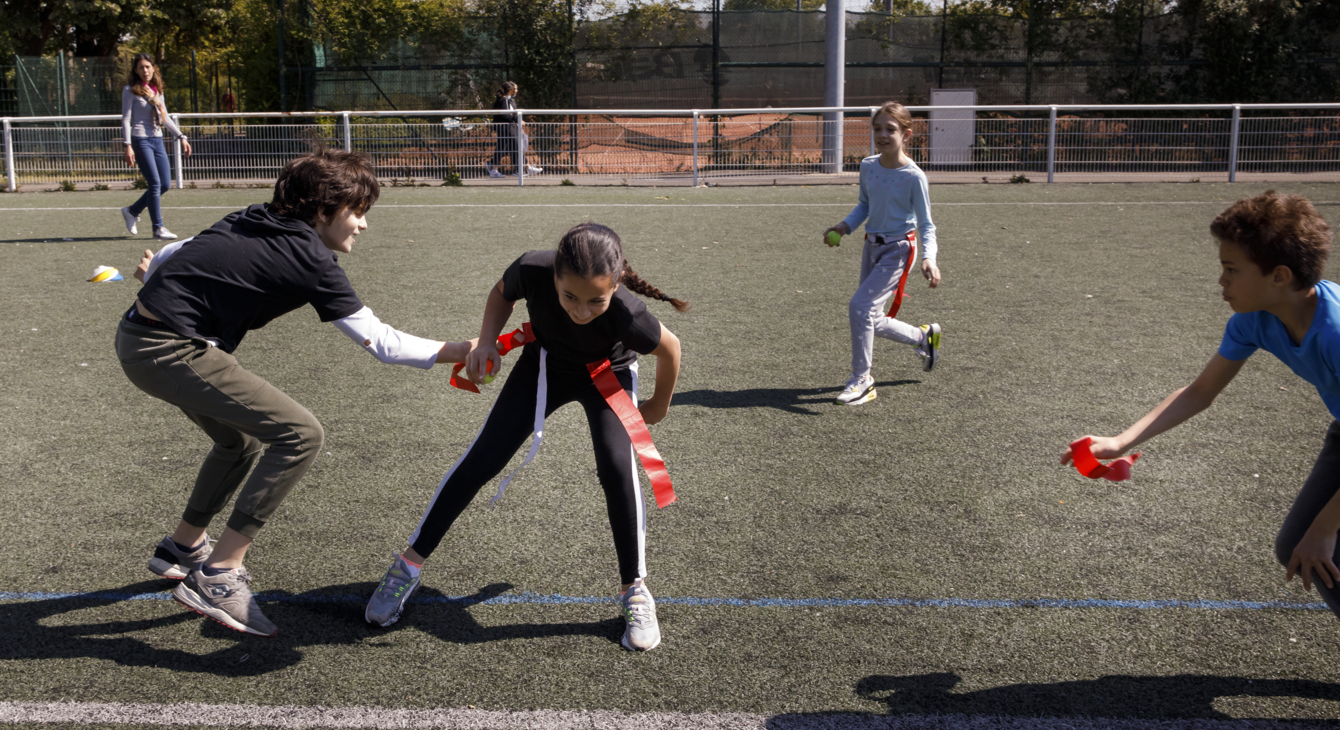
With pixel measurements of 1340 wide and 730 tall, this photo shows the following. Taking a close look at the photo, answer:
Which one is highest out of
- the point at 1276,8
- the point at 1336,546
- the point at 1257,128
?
the point at 1276,8

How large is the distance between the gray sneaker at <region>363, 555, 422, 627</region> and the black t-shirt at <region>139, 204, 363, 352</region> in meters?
0.86

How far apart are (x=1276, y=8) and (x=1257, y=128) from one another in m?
6.24

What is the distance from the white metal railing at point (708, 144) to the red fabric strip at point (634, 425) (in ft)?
48.7

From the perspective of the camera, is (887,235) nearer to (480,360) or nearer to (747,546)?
(747,546)

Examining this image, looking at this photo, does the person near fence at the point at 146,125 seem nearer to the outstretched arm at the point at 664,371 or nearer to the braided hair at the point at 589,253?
the outstretched arm at the point at 664,371

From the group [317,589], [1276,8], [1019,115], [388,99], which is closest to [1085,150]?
[1019,115]

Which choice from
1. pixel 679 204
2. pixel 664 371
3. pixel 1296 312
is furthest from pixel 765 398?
pixel 679 204

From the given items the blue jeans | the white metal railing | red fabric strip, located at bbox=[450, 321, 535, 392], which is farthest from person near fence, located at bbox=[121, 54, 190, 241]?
red fabric strip, located at bbox=[450, 321, 535, 392]

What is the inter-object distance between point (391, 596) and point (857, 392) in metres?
3.26

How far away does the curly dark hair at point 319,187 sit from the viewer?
3.21m

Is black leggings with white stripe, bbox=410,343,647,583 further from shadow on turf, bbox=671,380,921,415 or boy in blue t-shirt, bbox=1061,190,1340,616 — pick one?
shadow on turf, bbox=671,380,921,415

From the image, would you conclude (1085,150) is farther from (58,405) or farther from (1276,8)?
(58,405)

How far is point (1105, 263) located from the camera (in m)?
10.3

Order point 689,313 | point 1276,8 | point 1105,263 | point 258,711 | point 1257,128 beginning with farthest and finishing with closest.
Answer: point 1276,8, point 1257,128, point 1105,263, point 689,313, point 258,711
